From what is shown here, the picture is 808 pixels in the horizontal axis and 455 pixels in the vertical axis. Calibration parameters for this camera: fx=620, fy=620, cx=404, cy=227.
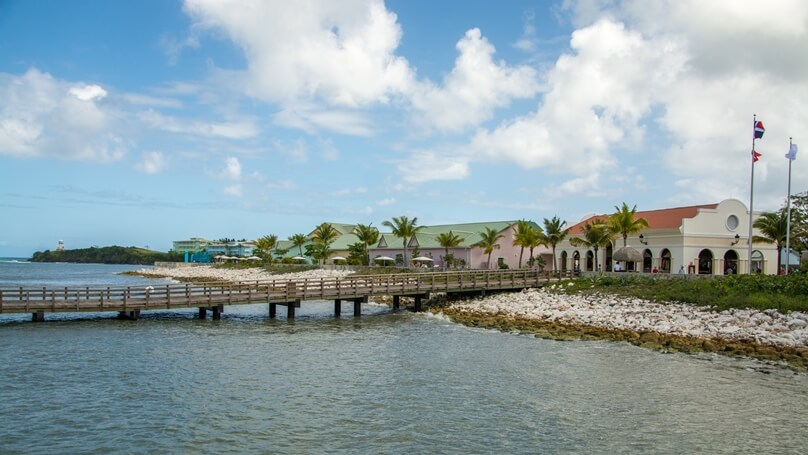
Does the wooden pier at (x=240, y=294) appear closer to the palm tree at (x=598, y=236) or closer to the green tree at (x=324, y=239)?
the palm tree at (x=598, y=236)

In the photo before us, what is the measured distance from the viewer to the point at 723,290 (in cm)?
3325

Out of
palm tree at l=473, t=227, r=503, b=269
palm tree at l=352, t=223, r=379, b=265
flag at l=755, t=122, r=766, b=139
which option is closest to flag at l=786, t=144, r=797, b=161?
flag at l=755, t=122, r=766, b=139

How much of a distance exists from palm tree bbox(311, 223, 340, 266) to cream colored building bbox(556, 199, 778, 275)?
51.2 meters

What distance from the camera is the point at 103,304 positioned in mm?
32375

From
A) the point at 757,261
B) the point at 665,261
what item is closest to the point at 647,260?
the point at 665,261

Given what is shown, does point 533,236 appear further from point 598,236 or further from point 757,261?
point 757,261

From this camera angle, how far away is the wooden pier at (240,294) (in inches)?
1241

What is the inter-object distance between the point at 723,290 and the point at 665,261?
52.3ft

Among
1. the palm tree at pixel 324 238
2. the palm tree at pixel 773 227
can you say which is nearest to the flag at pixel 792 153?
the palm tree at pixel 773 227

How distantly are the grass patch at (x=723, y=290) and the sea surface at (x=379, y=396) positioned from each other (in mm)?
7912

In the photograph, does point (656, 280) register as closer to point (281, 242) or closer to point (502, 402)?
point (502, 402)

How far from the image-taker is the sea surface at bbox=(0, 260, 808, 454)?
14289 mm

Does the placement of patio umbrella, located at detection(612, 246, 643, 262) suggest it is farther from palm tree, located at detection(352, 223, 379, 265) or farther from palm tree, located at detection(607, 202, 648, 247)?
palm tree, located at detection(352, 223, 379, 265)

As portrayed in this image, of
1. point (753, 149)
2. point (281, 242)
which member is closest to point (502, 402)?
point (753, 149)
